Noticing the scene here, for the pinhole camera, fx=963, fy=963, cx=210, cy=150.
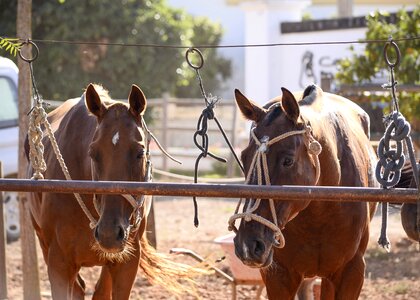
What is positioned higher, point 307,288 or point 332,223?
point 332,223

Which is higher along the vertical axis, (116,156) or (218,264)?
(116,156)

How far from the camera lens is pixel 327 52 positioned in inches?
695

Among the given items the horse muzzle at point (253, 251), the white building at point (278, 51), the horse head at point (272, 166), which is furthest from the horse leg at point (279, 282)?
the white building at point (278, 51)

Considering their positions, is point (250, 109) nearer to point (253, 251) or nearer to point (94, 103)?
point (253, 251)

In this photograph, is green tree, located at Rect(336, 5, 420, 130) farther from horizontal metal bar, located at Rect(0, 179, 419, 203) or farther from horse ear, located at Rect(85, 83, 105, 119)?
horizontal metal bar, located at Rect(0, 179, 419, 203)

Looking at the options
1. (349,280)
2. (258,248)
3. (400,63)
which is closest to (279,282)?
(349,280)

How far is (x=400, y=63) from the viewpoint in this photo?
9.41 meters

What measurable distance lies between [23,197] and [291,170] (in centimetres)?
401

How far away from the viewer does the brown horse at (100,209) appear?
4992 millimetres

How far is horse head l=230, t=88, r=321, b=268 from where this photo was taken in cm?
445

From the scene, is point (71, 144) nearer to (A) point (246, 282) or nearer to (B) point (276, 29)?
(A) point (246, 282)

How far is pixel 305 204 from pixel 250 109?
1.79 feet

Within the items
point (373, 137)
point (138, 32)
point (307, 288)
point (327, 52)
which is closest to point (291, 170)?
point (307, 288)

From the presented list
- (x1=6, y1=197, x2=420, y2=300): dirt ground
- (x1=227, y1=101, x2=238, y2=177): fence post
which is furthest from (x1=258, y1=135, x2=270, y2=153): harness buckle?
(x1=227, y1=101, x2=238, y2=177): fence post
